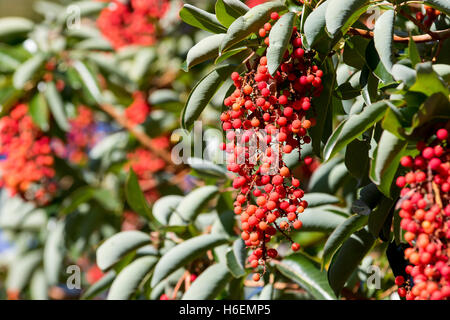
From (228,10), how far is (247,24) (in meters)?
0.11

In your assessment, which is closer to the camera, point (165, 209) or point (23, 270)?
point (165, 209)

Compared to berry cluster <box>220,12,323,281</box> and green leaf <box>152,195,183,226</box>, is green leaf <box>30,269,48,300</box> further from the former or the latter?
berry cluster <box>220,12,323,281</box>

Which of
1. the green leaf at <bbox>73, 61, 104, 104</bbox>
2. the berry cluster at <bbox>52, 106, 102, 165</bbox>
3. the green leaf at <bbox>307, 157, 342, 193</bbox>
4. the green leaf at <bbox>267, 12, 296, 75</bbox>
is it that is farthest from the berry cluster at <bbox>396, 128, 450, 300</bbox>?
the berry cluster at <bbox>52, 106, 102, 165</bbox>

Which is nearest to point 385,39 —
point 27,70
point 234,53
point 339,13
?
point 339,13

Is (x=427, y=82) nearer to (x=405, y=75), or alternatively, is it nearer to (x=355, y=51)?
(x=405, y=75)

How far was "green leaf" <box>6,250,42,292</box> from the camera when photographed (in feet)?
8.41

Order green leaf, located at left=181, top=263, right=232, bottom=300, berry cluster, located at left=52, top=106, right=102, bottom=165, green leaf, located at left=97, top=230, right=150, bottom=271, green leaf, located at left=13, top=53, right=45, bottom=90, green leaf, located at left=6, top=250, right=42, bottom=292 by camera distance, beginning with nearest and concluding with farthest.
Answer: green leaf, located at left=181, top=263, right=232, bottom=300 < green leaf, located at left=97, top=230, right=150, bottom=271 < green leaf, located at left=13, top=53, right=45, bottom=90 < green leaf, located at left=6, top=250, right=42, bottom=292 < berry cluster, located at left=52, top=106, right=102, bottom=165

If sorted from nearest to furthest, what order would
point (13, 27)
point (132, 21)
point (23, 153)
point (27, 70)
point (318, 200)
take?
1. point (318, 200)
2. point (27, 70)
3. point (23, 153)
4. point (13, 27)
5. point (132, 21)

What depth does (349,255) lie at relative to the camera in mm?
1078

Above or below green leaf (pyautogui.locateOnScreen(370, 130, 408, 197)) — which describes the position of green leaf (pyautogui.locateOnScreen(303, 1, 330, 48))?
above

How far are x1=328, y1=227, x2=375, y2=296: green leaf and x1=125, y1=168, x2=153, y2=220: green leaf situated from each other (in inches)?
28.0

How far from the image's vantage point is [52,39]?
234 cm
